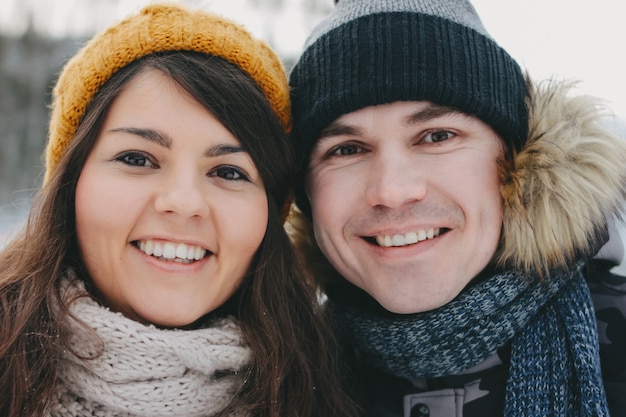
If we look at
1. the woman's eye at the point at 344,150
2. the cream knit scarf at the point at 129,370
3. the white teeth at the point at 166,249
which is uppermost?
the woman's eye at the point at 344,150

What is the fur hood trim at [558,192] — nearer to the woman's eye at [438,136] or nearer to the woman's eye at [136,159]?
the woman's eye at [438,136]

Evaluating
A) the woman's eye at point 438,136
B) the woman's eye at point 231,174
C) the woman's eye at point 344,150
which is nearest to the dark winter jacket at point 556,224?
the woman's eye at point 438,136

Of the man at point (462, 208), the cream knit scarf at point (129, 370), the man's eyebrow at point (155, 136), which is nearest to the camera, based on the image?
the cream knit scarf at point (129, 370)

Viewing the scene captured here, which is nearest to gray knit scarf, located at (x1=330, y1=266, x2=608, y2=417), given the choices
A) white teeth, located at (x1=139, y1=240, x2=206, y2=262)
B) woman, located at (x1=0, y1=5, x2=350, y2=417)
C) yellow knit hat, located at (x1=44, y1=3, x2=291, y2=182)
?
woman, located at (x1=0, y1=5, x2=350, y2=417)

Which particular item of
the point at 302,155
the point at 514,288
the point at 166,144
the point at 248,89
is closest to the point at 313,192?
the point at 302,155

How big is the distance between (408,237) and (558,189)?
1.76 ft

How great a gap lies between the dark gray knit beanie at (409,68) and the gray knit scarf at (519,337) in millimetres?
562

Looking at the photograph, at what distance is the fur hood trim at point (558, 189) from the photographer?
1.78 metres

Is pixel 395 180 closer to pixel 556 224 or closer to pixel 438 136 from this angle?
pixel 438 136

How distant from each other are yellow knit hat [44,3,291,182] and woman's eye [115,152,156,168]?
0.27 m

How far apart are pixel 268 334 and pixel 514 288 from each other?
86 centimetres

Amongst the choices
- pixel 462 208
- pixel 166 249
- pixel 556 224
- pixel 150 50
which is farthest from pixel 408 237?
pixel 150 50

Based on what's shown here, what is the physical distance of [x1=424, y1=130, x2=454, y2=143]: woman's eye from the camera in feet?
6.12

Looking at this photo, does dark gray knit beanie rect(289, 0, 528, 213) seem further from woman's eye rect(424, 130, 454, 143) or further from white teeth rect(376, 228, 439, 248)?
white teeth rect(376, 228, 439, 248)
